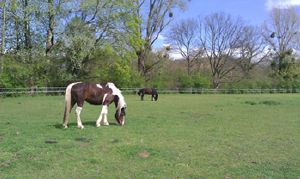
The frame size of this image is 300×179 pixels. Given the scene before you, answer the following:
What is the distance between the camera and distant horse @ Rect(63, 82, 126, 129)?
11.0 metres

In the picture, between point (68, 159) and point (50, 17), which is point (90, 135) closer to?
point (68, 159)

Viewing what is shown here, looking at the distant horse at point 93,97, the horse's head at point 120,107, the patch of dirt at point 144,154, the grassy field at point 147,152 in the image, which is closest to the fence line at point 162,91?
the grassy field at point 147,152

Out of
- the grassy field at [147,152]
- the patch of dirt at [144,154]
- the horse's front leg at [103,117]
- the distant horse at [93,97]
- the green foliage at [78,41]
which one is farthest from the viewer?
the green foliage at [78,41]

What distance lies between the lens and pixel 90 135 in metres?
9.59

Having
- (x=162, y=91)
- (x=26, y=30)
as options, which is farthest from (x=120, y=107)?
(x=162, y=91)

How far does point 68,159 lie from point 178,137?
3.76 metres

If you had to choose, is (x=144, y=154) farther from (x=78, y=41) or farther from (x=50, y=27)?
(x=50, y=27)

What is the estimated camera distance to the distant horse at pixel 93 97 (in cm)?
1095

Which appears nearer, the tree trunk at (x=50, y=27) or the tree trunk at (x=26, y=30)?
the tree trunk at (x=26, y=30)

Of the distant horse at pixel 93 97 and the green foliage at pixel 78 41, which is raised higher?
the green foliage at pixel 78 41

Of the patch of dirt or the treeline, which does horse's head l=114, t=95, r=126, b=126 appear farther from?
the treeline

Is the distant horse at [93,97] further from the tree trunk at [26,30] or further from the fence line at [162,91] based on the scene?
the tree trunk at [26,30]

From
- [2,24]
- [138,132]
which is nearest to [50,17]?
[2,24]

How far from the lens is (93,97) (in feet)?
37.3
